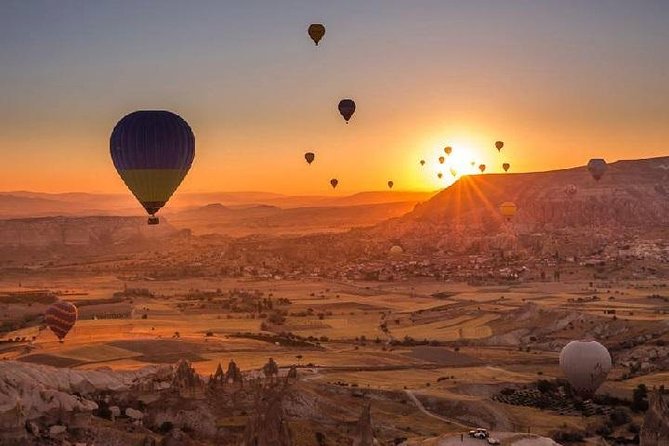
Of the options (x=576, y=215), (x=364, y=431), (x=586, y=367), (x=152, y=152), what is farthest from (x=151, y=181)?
(x=576, y=215)

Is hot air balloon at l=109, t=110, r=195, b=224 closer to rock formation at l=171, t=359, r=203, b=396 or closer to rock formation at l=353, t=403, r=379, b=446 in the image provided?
rock formation at l=171, t=359, r=203, b=396

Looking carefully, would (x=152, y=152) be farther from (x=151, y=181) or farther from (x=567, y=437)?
(x=567, y=437)

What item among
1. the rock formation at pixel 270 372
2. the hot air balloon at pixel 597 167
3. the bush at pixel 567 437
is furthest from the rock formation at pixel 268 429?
the hot air balloon at pixel 597 167

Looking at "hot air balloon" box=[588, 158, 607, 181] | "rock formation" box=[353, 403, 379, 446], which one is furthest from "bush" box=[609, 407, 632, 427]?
"hot air balloon" box=[588, 158, 607, 181]

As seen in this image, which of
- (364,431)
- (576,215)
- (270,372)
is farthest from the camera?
(576,215)

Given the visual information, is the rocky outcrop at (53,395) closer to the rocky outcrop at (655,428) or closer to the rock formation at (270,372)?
the rock formation at (270,372)

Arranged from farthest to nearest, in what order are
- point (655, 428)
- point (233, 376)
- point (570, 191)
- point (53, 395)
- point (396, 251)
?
point (570, 191) < point (396, 251) < point (233, 376) < point (53, 395) < point (655, 428)

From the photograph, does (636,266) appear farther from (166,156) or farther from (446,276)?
(166,156)
